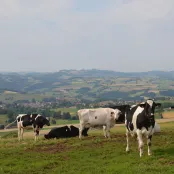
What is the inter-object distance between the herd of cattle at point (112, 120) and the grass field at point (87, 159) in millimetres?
1133

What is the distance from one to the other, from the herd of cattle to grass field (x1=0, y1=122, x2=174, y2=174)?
1.13 meters

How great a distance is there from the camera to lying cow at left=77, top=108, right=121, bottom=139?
26.1 meters

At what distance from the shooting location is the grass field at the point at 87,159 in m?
13.9

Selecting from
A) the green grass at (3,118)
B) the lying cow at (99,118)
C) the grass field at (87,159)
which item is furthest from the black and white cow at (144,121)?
the green grass at (3,118)

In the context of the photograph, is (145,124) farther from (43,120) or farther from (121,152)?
(43,120)

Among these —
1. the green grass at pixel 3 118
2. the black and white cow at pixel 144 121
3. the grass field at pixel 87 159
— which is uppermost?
the black and white cow at pixel 144 121

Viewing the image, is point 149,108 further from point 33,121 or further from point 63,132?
point 33,121

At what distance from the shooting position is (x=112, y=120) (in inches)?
1046

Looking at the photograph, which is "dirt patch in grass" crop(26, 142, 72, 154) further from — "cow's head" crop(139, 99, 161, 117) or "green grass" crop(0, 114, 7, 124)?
"green grass" crop(0, 114, 7, 124)

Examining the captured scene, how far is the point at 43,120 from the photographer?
1192 inches

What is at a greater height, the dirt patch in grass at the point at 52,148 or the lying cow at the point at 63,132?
the dirt patch in grass at the point at 52,148

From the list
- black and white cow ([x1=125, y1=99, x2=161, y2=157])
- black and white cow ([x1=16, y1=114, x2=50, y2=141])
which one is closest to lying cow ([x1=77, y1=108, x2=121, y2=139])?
black and white cow ([x1=16, y1=114, x2=50, y2=141])

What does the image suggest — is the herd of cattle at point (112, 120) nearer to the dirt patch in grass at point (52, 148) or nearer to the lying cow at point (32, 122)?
the lying cow at point (32, 122)

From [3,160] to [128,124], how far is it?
7.15 m
